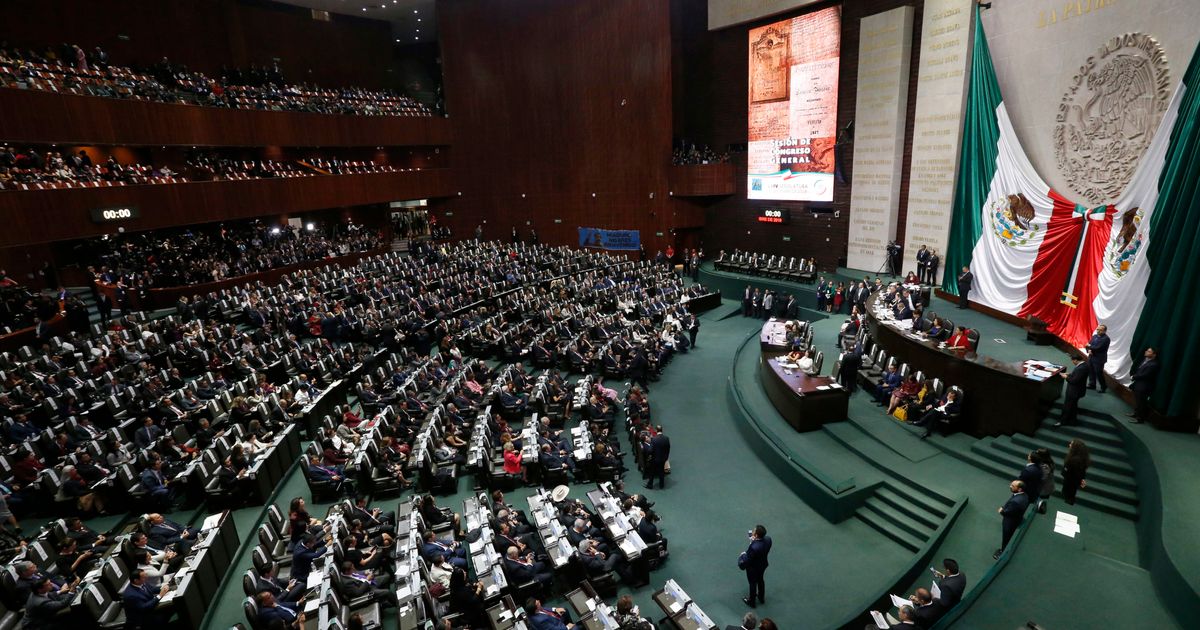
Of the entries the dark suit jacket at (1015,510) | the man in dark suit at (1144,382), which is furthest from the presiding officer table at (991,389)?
the dark suit jacket at (1015,510)

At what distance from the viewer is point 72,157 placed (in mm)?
18531

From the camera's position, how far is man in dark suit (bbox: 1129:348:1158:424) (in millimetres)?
8469

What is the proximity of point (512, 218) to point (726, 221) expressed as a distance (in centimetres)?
1204

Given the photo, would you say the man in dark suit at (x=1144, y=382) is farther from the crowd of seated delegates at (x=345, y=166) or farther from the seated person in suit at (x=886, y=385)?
the crowd of seated delegates at (x=345, y=166)

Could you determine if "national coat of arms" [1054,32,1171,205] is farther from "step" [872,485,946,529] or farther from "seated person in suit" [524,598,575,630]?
"seated person in suit" [524,598,575,630]

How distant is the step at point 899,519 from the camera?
27.2 feet

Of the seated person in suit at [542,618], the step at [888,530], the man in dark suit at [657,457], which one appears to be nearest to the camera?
the seated person in suit at [542,618]

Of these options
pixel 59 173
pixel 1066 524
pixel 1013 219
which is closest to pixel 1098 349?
pixel 1066 524

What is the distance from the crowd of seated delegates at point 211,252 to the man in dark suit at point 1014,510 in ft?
73.3

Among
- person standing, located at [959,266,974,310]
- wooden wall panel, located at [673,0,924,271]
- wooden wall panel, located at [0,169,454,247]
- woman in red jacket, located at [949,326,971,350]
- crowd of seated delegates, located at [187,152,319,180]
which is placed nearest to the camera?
woman in red jacket, located at [949,326,971,350]

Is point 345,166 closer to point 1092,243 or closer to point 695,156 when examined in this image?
point 695,156

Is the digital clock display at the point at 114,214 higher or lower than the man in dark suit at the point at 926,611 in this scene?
higher

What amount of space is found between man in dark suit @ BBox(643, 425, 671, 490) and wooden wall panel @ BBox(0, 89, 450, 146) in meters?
19.4

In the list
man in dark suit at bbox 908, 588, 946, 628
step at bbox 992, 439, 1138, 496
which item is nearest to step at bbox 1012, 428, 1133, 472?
step at bbox 992, 439, 1138, 496
